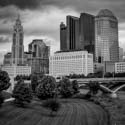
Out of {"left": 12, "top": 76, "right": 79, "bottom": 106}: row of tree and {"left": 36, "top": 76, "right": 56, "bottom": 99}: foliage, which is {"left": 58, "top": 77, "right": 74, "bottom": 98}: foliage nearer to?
{"left": 12, "top": 76, "right": 79, "bottom": 106}: row of tree

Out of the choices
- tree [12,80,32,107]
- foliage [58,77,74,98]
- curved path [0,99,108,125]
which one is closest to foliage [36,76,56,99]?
tree [12,80,32,107]

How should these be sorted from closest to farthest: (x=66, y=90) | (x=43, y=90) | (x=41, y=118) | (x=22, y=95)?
(x=41, y=118), (x=22, y=95), (x=43, y=90), (x=66, y=90)

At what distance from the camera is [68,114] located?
62.7 metres

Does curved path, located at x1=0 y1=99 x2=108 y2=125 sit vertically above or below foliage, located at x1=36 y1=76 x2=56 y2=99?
below

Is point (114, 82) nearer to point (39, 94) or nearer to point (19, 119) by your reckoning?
point (39, 94)

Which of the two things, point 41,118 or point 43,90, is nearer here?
point 41,118

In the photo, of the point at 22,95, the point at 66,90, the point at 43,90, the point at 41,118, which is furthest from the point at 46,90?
the point at 41,118

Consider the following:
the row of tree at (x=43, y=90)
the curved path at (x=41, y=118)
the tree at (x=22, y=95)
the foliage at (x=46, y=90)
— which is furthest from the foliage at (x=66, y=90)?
the curved path at (x=41, y=118)

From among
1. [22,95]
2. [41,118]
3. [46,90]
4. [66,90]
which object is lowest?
[41,118]

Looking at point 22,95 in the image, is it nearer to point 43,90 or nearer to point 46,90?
point 43,90

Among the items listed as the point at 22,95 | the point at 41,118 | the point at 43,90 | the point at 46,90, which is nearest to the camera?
the point at 41,118

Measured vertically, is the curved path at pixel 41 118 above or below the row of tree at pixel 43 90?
below

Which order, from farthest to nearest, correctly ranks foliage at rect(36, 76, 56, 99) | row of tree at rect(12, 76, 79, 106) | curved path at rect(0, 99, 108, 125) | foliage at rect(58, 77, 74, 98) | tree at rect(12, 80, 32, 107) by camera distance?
foliage at rect(58, 77, 74, 98) < foliage at rect(36, 76, 56, 99) < row of tree at rect(12, 76, 79, 106) < tree at rect(12, 80, 32, 107) < curved path at rect(0, 99, 108, 125)

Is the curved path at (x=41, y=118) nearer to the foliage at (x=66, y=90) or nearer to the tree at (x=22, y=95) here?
the tree at (x=22, y=95)
